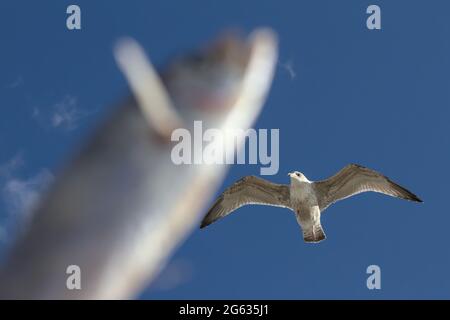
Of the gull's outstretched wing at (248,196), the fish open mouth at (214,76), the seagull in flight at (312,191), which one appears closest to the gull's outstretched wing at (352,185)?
the seagull in flight at (312,191)

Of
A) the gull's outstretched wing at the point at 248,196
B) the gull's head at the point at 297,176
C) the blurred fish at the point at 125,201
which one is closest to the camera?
the blurred fish at the point at 125,201

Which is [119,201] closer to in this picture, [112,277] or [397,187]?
[112,277]

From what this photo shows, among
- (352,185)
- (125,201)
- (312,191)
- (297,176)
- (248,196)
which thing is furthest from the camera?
(248,196)

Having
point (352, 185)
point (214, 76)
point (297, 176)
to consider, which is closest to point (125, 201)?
point (214, 76)

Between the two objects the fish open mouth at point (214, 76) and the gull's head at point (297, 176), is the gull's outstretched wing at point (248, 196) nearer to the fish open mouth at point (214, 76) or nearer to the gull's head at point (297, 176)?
the gull's head at point (297, 176)

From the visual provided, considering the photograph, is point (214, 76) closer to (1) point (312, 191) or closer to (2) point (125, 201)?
(2) point (125, 201)

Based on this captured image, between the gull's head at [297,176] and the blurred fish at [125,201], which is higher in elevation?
the gull's head at [297,176]

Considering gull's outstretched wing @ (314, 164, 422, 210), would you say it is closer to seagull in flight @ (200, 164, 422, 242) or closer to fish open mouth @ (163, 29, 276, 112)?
seagull in flight @ (200, 164, 422, 242)

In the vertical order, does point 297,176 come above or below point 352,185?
above
